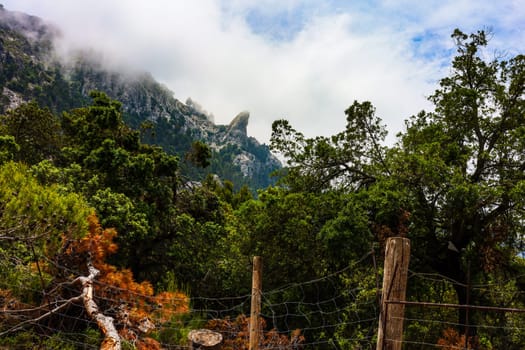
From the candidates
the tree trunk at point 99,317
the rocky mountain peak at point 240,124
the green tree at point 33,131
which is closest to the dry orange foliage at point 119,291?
the tree trunk at point 99,317

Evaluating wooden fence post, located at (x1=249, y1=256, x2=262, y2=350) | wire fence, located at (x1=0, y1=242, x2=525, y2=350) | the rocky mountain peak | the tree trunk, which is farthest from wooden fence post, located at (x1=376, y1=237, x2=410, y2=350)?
the rocky mountain peak

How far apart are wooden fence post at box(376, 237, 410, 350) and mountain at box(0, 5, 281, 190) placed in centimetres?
3585

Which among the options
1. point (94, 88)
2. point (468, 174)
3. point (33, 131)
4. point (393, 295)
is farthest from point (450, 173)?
point (94, 88)

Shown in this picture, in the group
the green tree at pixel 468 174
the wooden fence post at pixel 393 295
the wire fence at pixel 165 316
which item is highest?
the green tree at pixel 468 174

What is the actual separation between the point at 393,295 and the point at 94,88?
7413 cm

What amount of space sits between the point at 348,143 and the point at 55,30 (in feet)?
286

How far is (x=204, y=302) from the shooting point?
8125 mm

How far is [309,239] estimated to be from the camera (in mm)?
6555

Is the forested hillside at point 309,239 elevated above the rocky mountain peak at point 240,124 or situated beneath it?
situated beneath

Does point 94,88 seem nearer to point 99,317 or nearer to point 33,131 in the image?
point 33,131

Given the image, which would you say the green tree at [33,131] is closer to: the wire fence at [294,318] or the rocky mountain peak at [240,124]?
the wire fence at [294,318]

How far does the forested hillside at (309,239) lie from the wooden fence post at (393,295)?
8.48 ft

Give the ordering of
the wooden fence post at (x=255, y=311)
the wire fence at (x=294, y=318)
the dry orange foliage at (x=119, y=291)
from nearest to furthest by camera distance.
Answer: the wooden fence post at (x=255, y=311) → the wire fence at (x=294, y=318) → the dry orange foliage at (x=119, y=291)

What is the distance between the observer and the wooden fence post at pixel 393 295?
5.84 feet
